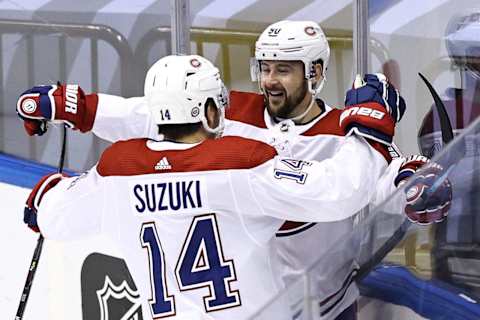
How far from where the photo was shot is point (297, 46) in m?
2.71

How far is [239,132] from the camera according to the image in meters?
2.82

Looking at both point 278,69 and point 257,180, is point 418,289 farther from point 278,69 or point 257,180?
point 278,69

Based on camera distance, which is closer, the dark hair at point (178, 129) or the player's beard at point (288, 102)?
the dark hair at point (178, 129)

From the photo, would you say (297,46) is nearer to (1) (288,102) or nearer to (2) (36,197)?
(1) (288,102)

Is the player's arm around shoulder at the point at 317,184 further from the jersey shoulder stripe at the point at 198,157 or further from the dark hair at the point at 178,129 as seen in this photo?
the dark hair at the point at 178,129

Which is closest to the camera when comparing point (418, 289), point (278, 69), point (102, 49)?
point (418, 289)

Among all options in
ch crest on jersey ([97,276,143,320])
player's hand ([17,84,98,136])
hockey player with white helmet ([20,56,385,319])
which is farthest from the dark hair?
ch crest on jersey ([97,276,143,320])

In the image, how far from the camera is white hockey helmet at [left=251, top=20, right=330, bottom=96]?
272 centimetres

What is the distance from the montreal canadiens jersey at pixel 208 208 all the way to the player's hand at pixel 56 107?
14.4 inches

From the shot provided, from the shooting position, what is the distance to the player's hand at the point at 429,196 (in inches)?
78.1

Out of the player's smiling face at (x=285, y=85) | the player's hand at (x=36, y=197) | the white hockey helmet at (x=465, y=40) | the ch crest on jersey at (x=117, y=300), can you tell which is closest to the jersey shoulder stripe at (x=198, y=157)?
the player's hand at (x=36, y=197)

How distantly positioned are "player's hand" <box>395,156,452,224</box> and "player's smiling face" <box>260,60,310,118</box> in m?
0.74

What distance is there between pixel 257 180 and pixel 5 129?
1741 mm

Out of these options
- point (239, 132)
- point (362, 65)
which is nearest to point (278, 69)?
point (239, 132)
